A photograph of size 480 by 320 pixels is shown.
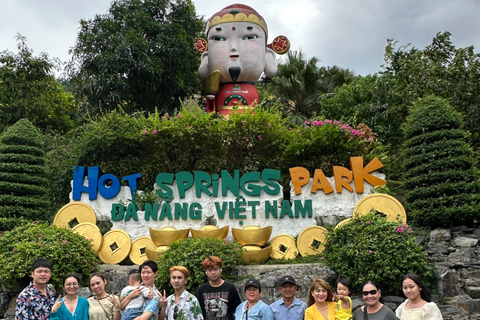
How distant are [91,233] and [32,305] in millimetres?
4699

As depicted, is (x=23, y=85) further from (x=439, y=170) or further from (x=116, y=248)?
(x=439, y=170)

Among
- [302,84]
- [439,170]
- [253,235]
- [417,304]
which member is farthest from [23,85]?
[417,304]

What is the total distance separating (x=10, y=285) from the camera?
26.9 ft

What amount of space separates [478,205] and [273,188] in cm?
389

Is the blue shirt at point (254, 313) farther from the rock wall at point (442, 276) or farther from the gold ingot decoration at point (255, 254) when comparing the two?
the gold ingot decoration at point (255, 254)

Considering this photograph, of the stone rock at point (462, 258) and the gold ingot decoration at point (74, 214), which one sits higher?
the gold ingot decoration at point (74, 214)

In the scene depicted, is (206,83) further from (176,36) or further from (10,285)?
(10,285)

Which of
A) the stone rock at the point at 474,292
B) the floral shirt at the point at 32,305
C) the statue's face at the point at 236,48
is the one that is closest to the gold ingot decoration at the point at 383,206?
the stone rock at the point at 474,292

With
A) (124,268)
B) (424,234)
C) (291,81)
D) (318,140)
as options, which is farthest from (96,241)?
(291,81)

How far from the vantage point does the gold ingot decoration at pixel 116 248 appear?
9672 mm

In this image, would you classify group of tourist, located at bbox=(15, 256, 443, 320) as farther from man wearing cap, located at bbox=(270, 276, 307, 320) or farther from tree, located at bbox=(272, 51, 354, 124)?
tree, located at bbox=(272, 51, 354, 124)

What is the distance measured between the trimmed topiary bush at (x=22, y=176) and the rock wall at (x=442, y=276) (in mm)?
2525

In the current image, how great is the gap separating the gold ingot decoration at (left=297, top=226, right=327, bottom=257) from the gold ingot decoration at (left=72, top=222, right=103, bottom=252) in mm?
3754

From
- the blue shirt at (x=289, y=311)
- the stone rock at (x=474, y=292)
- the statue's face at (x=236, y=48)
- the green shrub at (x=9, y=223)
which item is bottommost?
the stone rock at (x=474, y=292)
